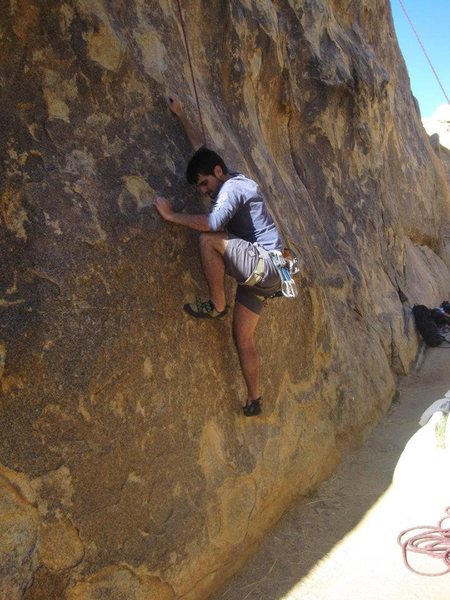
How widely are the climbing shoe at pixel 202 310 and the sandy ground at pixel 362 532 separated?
1.41 m

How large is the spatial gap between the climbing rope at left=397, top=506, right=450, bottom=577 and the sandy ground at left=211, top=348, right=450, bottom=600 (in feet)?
0.11

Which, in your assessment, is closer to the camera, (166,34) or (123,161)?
(123,161)

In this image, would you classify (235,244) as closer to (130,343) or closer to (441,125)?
(130,343)

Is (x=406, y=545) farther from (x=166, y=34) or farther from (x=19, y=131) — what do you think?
(x=166, y=34)

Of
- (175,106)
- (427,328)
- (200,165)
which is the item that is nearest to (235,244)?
(200,165)

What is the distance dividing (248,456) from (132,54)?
2320mm

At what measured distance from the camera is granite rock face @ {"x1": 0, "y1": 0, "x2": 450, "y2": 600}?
7.66 feet

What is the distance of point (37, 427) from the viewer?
231 cm

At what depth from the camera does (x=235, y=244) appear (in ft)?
9.87

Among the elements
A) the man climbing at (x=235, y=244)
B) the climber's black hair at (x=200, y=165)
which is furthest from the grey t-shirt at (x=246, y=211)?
the climber's black hair at (x=200, y=165)

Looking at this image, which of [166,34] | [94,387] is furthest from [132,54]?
[94,387]

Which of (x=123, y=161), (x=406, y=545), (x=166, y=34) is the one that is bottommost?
(x=406, y=545)

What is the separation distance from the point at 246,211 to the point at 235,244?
0.86 ft

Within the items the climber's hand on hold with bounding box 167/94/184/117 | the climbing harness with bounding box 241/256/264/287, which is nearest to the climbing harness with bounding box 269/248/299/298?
the climbing harness with bounding box 241/256/264/287
